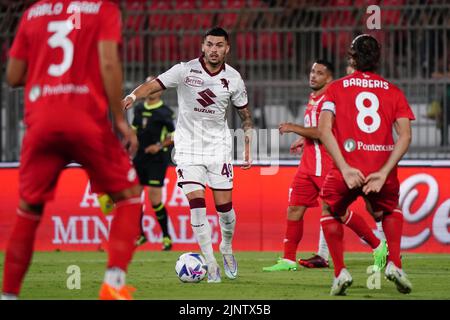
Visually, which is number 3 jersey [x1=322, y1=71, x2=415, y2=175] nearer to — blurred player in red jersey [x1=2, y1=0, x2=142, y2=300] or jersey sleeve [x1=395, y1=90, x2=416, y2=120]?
jersey sleeve [x1=395, y1=90, x2=416, y2=120]

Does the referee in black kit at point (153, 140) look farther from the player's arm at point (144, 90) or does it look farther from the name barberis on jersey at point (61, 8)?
the name barberis on jersey at point (61, 8)

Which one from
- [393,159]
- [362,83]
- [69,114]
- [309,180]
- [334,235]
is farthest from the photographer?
[309,180]

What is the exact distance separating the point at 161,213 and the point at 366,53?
625 centimetres

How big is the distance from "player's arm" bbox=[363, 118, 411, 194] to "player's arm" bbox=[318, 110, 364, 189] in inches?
3.1

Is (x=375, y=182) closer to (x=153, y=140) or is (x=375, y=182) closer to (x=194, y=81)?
(x=194, y=81)

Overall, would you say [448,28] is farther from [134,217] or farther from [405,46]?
[134,217]

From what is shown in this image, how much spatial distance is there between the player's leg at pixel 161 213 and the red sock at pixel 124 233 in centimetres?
705

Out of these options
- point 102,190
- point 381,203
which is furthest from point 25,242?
point 381,203

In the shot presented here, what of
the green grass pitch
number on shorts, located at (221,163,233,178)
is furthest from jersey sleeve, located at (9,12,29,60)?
number on shorts, located at (221,163,233,178)

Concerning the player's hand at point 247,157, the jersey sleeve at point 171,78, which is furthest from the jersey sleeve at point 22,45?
the player's hand at point 247,157

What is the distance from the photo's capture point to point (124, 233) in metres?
7.29

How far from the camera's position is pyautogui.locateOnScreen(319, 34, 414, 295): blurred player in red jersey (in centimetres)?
856

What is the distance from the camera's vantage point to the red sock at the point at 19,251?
7188mm

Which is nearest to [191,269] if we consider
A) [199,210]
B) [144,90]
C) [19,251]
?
[199,210]
